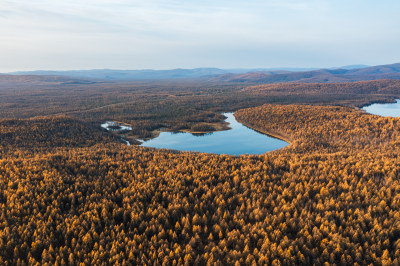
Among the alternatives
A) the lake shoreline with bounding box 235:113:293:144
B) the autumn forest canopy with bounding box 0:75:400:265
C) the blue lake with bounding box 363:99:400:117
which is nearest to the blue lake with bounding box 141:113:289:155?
the lake shoreline with bounding box 235:113:293:144

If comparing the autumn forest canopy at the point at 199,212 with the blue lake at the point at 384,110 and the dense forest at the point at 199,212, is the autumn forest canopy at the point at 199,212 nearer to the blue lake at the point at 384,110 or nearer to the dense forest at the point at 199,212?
the dense forest at the point at 199,212

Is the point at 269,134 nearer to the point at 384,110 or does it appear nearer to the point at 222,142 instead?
the point at 222,142

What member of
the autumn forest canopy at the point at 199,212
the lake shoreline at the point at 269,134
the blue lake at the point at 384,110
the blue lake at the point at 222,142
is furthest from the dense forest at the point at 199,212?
the blue lake at the point at 384,110

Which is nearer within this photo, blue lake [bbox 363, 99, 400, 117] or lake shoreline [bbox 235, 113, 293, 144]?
lake shoreline [bbox 235, 113, 293, 144]

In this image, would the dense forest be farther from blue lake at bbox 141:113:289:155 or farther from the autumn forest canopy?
blue lake at bbox 141:113:289:155

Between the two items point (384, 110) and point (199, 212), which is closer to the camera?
point (199, 212)

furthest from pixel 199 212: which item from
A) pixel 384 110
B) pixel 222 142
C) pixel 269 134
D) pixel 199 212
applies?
pixel 384 110
